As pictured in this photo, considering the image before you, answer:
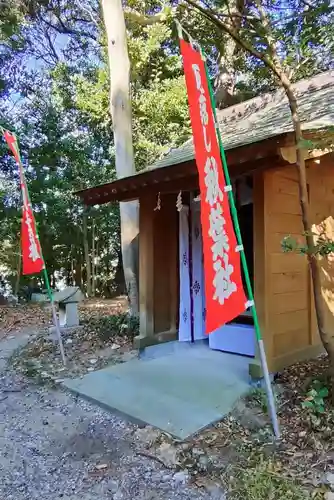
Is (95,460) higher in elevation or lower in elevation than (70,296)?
lower

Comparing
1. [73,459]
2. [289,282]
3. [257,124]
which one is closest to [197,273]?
[289,282]

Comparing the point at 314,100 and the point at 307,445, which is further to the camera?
the point at 314,100

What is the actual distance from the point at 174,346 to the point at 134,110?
7049 millimetres

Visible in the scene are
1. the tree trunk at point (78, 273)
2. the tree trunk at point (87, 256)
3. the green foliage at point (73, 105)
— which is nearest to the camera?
the green foliage at point (73, 105)

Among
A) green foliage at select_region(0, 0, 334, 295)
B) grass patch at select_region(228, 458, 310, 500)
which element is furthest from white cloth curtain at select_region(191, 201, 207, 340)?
green foliage at select_region(0, 0, 334, 295)

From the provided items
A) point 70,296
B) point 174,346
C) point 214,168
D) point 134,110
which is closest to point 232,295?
point 214,168

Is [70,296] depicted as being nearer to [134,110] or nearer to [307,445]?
[307,445]

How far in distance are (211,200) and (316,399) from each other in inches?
68.3

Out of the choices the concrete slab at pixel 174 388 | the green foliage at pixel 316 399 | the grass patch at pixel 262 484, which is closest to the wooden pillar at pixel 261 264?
the concrete slab at pixel 174 388

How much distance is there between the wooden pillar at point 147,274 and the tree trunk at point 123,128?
1.42m

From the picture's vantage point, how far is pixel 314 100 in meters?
5.20

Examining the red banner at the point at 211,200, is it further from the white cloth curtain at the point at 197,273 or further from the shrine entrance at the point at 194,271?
the white cloth curtain at the point at 197,273

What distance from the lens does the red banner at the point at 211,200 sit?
2670 millimetres

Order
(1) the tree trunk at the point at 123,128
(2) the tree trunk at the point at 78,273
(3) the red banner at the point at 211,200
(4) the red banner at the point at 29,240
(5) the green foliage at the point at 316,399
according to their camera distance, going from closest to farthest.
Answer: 1. (3) the red banner at the point at 211,200
2. (5) the green foliage at the point at 316,399
3. (4) the red banner at the point at 29,240
4. (1) the tree trunk at the point at 123,128
5. (2) the tree trunk at the point at 78,273
